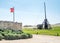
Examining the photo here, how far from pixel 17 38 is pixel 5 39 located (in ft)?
5.64

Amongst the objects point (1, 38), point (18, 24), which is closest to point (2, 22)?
point (18, 24)

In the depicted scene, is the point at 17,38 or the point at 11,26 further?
the point at 11,26

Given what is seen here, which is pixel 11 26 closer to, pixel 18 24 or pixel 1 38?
pixel 18 24

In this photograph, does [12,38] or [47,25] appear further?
[47,25]

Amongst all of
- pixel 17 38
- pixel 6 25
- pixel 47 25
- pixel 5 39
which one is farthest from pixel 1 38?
pixel 47 25

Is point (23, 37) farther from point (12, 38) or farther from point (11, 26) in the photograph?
point (11, 26)

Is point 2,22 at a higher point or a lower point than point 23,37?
higher

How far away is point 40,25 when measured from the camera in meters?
58.3

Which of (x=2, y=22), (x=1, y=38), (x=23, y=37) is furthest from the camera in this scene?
(x=2, y=22)

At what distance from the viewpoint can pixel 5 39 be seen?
19.5m

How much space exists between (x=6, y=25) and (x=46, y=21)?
3076 cm

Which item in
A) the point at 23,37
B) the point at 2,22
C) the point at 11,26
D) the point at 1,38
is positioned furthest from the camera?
the point at 11,26

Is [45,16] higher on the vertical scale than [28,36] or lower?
higher

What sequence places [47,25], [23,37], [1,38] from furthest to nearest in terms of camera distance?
[47,25] → [23,37] → [1,38]
